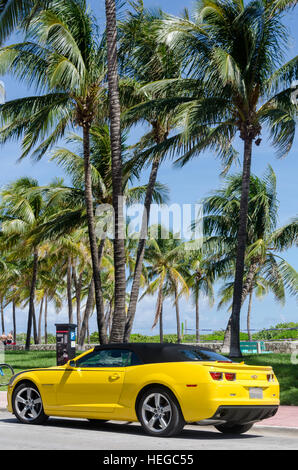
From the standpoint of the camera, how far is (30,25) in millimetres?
21312

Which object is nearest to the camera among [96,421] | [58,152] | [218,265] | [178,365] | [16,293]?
[178,365]

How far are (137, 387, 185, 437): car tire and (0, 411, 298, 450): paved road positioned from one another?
0.47 ft

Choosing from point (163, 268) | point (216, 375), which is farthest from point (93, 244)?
point (163, 268)

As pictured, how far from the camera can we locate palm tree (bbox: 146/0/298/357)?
19781 millimetres

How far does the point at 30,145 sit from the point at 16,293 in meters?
48.6

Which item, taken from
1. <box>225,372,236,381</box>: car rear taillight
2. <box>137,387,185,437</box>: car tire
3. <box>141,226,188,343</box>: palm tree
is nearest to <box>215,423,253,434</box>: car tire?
<box>225,372,236,381</box>: car rear taillight

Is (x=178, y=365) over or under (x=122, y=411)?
over

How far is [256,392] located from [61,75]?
42.5 feet

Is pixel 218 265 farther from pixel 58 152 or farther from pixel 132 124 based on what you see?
pixel 132 124

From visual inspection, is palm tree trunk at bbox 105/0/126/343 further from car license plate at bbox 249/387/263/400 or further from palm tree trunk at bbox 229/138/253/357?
car license plate at bbox 249/387/263/400

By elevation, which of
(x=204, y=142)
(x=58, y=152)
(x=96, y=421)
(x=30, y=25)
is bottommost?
(x=96, y=421)

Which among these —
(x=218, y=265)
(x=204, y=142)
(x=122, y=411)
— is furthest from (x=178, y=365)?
(x=218, y=265)

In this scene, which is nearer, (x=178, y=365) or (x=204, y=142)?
(x=178, y=365)
